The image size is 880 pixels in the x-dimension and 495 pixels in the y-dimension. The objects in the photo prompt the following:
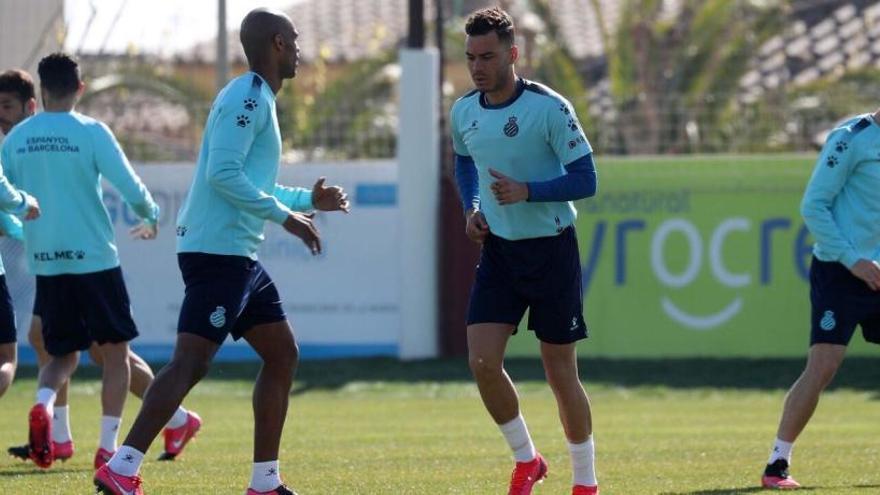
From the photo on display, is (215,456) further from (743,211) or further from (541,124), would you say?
(743,211)

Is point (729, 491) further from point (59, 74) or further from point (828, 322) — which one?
point (59, 74)

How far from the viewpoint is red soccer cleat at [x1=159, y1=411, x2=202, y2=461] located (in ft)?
33.5

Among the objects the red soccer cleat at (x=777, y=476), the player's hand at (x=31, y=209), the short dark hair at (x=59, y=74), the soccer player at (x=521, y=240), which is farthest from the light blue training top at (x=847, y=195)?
→ the short dark hair at (x=59, y=74)

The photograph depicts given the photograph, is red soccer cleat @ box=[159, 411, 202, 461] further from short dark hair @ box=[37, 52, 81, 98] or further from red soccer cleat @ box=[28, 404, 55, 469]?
short dark hair @ box=[37, 52, 81, 98]

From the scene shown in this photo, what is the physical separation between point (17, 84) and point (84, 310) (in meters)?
1.49

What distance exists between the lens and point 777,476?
8750 mm

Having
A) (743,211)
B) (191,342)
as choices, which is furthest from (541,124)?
(743,211)

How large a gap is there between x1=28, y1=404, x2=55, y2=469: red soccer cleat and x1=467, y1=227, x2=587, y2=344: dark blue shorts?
2857 mm

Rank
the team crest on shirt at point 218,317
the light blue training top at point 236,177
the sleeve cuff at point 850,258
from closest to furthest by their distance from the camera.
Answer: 1. the light blue training top at point 236,177
2. the team crest on shirt at point 218,317
3. the sleeve cuff at point 850,258

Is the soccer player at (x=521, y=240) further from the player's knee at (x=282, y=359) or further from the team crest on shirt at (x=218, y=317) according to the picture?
the team crest on shirt at (x=218, y=317)

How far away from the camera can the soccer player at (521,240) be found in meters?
7.77

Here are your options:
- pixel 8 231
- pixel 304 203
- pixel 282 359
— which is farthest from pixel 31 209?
pixel 282 359

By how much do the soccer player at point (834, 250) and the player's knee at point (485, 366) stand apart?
68.4 inches

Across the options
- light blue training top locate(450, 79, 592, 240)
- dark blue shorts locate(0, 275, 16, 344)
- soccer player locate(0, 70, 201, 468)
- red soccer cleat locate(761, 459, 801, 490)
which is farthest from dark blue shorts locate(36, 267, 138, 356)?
red soccer cleat locate(761, 459, 801, 490)
